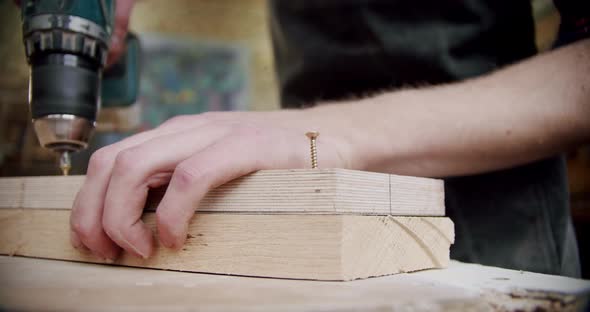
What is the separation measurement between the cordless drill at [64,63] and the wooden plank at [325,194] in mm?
145

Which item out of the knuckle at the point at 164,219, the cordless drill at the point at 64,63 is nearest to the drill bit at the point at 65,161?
the cordless drill at the point at 64,63

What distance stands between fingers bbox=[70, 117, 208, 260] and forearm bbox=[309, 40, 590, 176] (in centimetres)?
31

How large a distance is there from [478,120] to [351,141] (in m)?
0.22

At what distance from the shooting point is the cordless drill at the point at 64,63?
2.62 feet

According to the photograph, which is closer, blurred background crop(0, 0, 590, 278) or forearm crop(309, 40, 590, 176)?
forearm crop(309, 40, 590, 176)

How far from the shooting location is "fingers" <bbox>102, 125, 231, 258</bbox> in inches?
23.5

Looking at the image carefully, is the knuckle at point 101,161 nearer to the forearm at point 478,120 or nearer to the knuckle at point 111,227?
the knuckle at point 111,227

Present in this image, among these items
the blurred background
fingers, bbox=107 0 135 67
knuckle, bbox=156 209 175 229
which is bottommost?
knuckle, bbox=156 209 175 229

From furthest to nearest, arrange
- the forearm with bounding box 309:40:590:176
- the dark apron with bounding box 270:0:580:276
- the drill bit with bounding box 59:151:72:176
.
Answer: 1. the dark apron with bounding box 270:0:580:276
2. the drill bit with bounding box 59:151:72:176
3. the forearm with bounding box 309:40:590:176

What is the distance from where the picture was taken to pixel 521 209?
3.38ft

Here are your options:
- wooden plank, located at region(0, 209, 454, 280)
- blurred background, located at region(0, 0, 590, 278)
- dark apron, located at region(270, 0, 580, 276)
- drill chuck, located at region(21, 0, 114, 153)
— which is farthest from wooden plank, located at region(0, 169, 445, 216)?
blurred background, located at region(0, 0, 590, 278)

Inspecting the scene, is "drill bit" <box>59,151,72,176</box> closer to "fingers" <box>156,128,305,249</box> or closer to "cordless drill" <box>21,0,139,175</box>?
"cordless drill" <box>21,0,139,175</box>

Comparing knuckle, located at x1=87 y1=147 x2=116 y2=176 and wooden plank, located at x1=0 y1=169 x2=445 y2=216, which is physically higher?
knuckle, located at x1=87 y1=147 x2=116 y2=176

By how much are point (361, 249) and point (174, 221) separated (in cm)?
23
